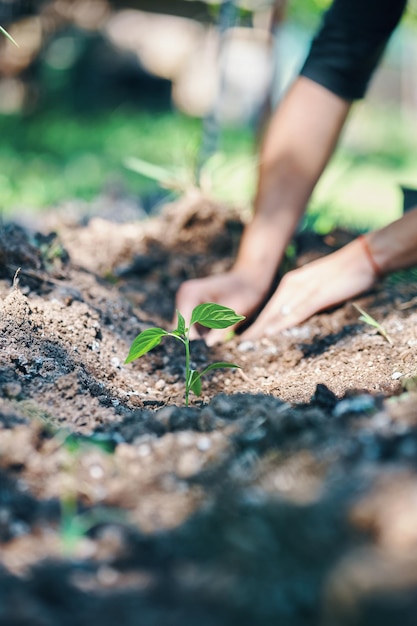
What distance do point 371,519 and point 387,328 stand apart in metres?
1.03

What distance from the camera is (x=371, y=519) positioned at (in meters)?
0.76

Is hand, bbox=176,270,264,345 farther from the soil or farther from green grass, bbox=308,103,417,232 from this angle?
green grass, bbox=308,103,417,232

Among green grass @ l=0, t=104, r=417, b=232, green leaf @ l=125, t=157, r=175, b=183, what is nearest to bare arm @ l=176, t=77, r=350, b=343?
green grass @ l=0, t=104, r=417, b=232

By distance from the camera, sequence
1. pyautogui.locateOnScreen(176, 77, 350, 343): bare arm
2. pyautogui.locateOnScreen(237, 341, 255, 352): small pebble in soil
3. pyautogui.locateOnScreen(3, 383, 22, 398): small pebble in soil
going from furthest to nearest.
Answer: pyautogui.locateOnScreen(176, 77, 350, 343): bare arm
pyautogui.locateOnScreen(237, 341, 255, 352): small pebble in soil
pyautogui.locateOnScreen(3, 383, 22, 398): small pebble in soil

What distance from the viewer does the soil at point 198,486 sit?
716 mm

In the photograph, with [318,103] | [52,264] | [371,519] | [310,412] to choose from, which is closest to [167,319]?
[52,264]

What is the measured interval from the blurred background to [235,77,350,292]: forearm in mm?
488

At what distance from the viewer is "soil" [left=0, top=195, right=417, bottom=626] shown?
72 centimetres

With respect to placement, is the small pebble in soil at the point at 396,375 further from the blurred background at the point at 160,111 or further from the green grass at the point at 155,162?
the blurred background at the point at 160,111

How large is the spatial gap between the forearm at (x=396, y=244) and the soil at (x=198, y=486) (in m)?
0.31

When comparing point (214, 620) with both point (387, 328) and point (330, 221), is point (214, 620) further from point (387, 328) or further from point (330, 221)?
point (330, 221)

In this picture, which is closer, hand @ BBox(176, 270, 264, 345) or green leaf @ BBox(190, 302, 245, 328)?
green leaf @ BBox(190, 302, 245, 328)

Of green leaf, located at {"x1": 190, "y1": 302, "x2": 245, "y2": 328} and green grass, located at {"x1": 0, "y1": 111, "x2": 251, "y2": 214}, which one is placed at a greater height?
green leaf, located at {"x1": 190, "y1": 302, "x2": 245, "y2": 328}

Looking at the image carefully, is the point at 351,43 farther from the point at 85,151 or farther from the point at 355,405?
the point at 85,151
